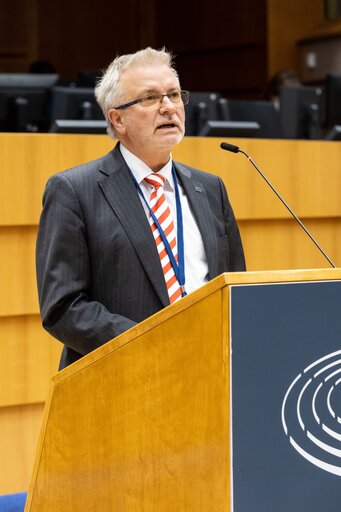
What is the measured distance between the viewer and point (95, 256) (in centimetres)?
189

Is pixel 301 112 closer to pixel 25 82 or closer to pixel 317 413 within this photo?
pixel 25 82

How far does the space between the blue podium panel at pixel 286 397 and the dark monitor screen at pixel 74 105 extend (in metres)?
2.58

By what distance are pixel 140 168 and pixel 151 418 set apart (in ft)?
2.24

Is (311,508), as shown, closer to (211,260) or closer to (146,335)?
(146,335)

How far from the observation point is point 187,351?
142 centimetres

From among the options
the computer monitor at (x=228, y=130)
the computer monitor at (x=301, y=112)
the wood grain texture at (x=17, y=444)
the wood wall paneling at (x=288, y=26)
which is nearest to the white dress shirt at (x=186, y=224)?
the wood grain texture at (x=17, y=444)

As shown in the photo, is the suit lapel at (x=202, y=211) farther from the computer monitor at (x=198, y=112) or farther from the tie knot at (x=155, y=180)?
the computer monitor at (x=198, y=112)

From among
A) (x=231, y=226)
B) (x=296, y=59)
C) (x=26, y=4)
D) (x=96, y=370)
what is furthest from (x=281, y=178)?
(x=26, y=4)

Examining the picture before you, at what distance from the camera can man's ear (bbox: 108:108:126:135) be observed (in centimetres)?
200

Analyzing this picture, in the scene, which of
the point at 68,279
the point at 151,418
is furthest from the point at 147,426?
the point at 68,279

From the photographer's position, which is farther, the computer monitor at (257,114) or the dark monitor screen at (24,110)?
the computer monitor at (257,114)

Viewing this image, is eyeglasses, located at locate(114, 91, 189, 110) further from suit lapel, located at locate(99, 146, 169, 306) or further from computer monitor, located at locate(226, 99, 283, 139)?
computer monitor, located at locate(226, 99, 283, 139)

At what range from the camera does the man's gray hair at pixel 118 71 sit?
6.42 feet

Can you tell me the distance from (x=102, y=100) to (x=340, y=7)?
21.4 ft
